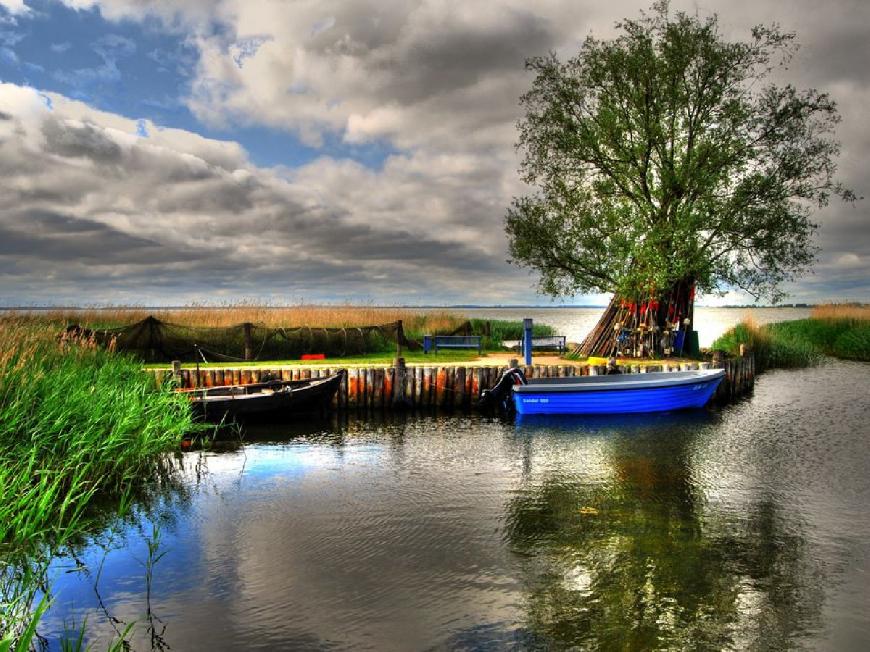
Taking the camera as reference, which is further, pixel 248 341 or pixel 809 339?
pixel 809 339

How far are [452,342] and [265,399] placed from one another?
36.7 feet

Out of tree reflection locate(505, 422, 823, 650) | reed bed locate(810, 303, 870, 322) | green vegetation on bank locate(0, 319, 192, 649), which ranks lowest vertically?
tree reflection locate(505, 422, 823, 650)

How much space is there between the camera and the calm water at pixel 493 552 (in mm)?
6617

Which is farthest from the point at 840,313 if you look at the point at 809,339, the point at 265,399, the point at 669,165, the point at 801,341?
the point at 265,399

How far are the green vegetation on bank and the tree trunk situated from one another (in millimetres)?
17279

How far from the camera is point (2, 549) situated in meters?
7.34

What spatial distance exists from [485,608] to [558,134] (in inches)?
919

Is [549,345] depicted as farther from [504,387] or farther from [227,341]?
[227,341]

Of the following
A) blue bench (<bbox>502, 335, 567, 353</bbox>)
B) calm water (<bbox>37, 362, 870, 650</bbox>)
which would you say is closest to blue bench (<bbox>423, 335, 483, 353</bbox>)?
blue bench (<bbox>502, 335, 567, 353</bbox>)

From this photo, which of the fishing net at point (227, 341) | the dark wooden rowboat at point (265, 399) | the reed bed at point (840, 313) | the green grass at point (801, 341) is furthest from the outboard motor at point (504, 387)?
the reed bed at point (840, 313)

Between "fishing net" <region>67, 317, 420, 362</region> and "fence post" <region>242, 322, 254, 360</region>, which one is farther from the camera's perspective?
"fence post" <region>242, 322, 254, 360</region>

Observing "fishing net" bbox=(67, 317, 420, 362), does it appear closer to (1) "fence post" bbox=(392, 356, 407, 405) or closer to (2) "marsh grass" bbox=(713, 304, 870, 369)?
(1) "fence post" bbox=(392, 356, 407, 405)

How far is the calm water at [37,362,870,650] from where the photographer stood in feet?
21.7

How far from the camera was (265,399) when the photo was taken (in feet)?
58.0
